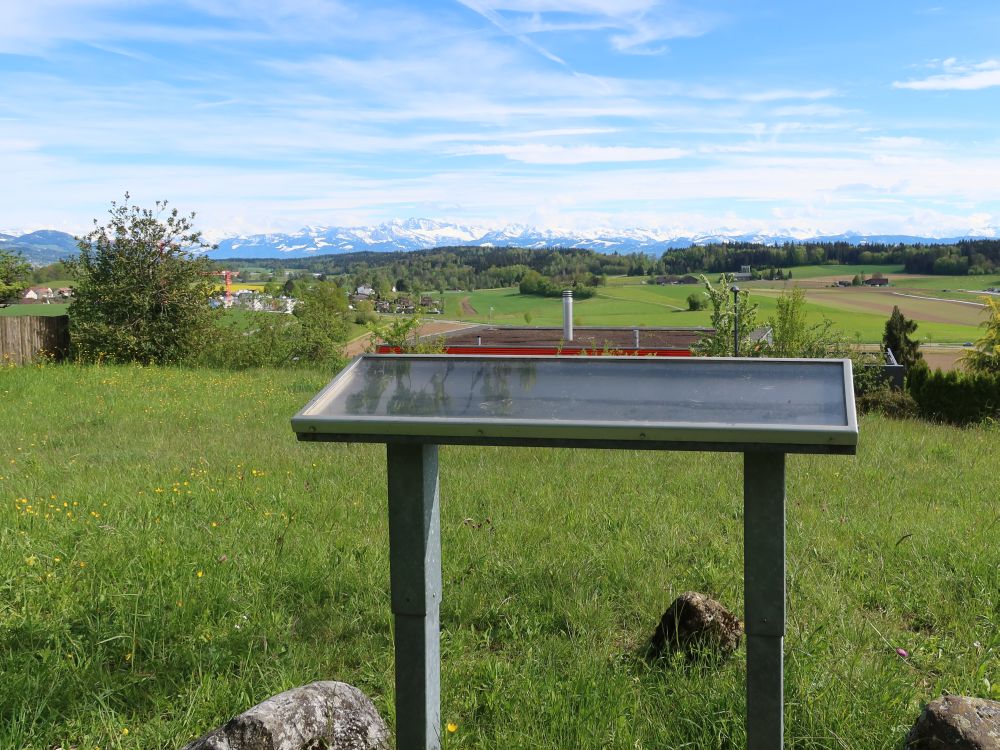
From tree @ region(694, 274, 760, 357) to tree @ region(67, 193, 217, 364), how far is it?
12627 millimetres

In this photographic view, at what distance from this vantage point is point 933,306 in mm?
101062

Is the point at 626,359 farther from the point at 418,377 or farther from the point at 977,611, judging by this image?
the point at 977,611

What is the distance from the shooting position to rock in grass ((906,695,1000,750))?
8.59ft

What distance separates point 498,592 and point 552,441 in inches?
80.2

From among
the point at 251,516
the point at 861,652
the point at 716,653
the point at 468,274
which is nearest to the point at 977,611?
the point at 861,652

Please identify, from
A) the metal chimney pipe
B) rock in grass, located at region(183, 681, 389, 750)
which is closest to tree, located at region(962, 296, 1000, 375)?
the metal chimney pipe

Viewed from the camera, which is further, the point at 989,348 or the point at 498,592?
the point at 989,348

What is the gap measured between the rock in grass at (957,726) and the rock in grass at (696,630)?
1.04 metres

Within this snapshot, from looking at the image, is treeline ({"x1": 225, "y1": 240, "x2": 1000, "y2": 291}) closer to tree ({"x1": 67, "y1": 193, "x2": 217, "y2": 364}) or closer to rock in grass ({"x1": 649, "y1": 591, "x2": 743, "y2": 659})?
tree ({"x1": 67, "y1": 193, "x2": 217, "y2": 364})

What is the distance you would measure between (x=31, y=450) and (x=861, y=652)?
8.55m

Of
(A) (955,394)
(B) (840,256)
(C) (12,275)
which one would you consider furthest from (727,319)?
(B) (840,256)

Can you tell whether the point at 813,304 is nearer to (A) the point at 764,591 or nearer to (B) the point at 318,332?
Result: (B) the point at 318,332

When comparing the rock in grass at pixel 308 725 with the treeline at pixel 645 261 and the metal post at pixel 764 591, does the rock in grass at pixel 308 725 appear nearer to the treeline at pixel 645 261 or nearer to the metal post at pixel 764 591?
the metal post at pixel 764 591

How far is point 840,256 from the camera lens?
143375 mm
